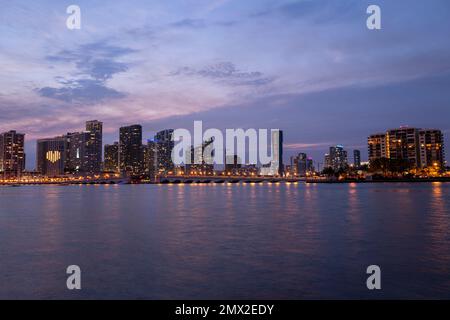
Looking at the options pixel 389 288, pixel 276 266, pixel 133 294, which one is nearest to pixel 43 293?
pixel 133 294

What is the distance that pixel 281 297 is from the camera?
43.1 ft

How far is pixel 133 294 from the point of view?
13.7m

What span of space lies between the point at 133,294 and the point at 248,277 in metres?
4.61

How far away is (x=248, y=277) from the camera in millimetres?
15742

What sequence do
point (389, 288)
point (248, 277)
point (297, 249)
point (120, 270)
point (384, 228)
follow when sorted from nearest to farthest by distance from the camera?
1. point (389, 288)
2. point (248, 277)
3. point (120, 270)
4. point (297, 249)
5. point (384, 228)

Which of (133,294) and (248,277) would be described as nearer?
(133,294)
